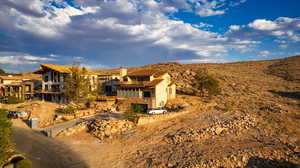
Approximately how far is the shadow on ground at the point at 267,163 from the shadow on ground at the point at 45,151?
745 inches

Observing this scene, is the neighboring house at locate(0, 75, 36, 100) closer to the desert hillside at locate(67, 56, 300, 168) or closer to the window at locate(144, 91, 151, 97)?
the window at locate(144, 91, 151, 97)

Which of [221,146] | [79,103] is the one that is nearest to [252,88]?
[221,146]

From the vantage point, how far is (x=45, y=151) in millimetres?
20844

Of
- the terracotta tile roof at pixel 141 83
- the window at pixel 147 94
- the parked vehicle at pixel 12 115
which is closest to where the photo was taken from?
the parked vehicle at pixel 12 115

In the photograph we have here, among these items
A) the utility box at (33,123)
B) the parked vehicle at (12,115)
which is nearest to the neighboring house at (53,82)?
the parked vehicle at (12,115)

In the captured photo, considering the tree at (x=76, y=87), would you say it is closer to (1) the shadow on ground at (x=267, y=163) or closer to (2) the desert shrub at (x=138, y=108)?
(2) the desert shrub at (x=138, y=108)

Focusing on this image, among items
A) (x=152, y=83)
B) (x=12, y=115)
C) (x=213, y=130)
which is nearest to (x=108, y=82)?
(x=152, y=83)

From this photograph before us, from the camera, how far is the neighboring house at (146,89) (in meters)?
37.8

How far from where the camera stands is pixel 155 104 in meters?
37.8

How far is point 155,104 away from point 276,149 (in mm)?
22916

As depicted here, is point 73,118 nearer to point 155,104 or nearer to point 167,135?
point 155,104

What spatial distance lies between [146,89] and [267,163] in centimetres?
2575

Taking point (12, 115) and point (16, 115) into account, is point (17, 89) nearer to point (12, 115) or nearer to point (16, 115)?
point (12, 115)

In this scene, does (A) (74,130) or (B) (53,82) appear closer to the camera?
(A) (74,130)
